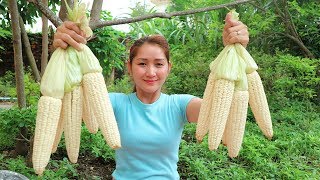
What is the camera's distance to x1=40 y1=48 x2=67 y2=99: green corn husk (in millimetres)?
1330

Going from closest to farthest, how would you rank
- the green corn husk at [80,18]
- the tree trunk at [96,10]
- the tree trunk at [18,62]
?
the green corn husk at [80,18]
the tree trunk at [96,10]
the tree trunk at [18,62]

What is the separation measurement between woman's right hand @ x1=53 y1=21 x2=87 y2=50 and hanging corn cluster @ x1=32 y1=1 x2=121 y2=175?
0.06 ft

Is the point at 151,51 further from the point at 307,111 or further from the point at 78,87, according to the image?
the point at 307,111

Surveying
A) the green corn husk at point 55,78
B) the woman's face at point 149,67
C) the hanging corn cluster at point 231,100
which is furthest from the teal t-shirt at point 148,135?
the green corn husk at point 55,78

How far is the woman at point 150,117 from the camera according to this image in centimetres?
178

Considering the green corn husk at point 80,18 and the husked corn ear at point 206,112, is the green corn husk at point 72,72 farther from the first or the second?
the husked corn ear at point 206,112

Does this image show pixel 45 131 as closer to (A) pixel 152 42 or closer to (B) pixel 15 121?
(A) pixel 152 42

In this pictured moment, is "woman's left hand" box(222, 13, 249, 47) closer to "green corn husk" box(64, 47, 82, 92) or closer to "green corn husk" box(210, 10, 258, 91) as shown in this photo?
"green corn husk" box(210, 10, 258, 91)

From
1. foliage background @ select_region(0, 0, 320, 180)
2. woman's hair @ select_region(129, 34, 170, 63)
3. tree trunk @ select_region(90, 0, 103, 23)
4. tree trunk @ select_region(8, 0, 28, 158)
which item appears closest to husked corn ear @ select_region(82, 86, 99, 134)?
woman's hair @ select_region(129, 34, 170, 63)

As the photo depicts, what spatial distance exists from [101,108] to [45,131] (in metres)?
0.17

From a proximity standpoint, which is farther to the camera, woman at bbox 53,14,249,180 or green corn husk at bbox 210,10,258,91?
woman at bbox 53,14,249,180

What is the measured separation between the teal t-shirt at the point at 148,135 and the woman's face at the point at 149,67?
103mm

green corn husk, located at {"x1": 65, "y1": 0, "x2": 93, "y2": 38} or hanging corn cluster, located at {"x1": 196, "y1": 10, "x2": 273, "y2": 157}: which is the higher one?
green corn husk, located at {"x1": 65, "y1": 0, "x2": 93, "y2": 38}

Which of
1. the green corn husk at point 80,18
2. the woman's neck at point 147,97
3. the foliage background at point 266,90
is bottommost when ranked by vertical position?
the foliage background at point 266,90
